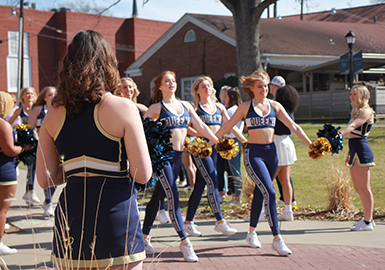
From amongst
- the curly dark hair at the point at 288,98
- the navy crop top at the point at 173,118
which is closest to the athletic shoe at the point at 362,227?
the curly dark hair at the point at 288,98

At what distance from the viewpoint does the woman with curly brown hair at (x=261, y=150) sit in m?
5.25

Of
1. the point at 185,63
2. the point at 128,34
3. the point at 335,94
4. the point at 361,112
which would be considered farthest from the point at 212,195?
the point at 128,34

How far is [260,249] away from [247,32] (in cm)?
1112

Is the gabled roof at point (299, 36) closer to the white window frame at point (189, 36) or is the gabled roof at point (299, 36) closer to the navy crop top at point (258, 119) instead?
the white window frame at point (189, 36)

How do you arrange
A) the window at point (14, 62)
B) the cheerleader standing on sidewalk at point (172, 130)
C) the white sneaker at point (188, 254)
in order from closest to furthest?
1. the white sneaker at point (188, 254)
2. the cheerleader standing on sidewalk at point (172, 130)
3. the window at point (14, 62)

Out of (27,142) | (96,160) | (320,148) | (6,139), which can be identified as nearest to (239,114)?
(320,148)

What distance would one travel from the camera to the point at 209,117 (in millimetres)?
7457

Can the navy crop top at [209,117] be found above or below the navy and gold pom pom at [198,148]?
above

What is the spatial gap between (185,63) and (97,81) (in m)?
29.6

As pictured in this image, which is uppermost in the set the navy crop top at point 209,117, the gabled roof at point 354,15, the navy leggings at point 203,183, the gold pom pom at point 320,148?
the gabled roof at point 354,15

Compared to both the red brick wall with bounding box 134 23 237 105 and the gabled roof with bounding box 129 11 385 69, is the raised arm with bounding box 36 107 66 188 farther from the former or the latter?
the red brick wall with bounding box 134 23 237 105

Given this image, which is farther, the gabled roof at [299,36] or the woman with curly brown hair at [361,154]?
the gabled roof at [299,36]

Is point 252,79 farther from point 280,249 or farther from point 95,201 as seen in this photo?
point 95,201

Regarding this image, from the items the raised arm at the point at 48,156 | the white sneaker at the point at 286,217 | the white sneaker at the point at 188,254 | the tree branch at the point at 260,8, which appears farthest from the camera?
the tree branch at the point at 260,8
